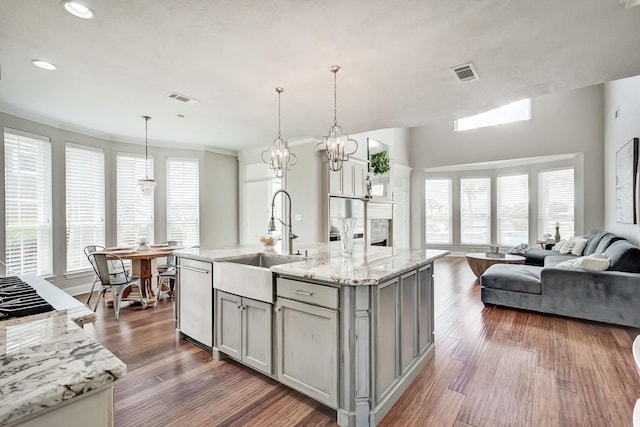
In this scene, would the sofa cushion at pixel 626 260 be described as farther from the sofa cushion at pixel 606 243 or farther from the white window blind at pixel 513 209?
the white window blind at pixel 513 209

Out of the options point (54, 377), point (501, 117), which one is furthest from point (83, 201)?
point (501, 117)

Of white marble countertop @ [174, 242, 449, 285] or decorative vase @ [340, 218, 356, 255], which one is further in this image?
decorative vase @ [340, 218, 356, 255]

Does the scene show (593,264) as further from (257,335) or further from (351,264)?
(257,335)

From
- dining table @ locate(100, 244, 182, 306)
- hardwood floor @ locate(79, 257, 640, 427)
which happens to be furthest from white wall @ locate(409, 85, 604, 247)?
dining table @ locate(100, 244, 182, 306)

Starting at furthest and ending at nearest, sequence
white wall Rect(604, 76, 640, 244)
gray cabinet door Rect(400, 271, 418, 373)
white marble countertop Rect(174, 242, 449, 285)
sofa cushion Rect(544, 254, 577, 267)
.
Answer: sofa cushion Rect(544, 254, 577, 267), white wall Rect(604, 76, 640, 244), gray cabinet door Rect(400, 271, 418, 373), white marble countertop Rect(174, 242, 449, 285)

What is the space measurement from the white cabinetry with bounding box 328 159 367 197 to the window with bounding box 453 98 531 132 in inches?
121

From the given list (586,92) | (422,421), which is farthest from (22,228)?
(586,92)

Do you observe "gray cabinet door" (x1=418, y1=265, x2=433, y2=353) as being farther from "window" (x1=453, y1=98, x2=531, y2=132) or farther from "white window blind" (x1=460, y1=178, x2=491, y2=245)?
A: "white window blind" (x1=460, y1=178, x2=491, y2=245)

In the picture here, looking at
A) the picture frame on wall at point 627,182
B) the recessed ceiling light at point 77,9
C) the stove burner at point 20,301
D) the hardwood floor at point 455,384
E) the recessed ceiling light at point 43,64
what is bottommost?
the hardwood floor at point 455,384

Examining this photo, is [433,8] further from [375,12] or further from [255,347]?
[255,347]

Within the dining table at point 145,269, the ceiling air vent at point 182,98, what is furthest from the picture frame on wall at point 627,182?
the dining table at point 145,269

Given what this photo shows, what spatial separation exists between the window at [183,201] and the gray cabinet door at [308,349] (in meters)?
4.57

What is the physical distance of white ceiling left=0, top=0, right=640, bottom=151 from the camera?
6.59 ft

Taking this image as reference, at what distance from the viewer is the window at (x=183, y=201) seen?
5.86 m
